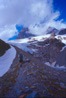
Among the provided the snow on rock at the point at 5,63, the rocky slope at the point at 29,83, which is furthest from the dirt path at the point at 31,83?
the snow on rock at the point at 5,63

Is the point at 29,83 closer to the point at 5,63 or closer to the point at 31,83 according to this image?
the point at 31,83

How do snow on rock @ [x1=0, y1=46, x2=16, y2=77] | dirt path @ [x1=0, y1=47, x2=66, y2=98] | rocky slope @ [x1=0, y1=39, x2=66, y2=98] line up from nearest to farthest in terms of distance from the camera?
rocky slope @ [x1=0, y1=39, x2=66, y2=98] < dirt path @ [x1=0, y1=47, x2=66, y2=98] < snow on rock @ [x1=0, y1=46, x2=16, y2=77]

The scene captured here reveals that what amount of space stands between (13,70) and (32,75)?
5.44m

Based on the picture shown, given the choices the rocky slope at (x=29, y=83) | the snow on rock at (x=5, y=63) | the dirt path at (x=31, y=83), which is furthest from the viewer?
the snow on rock at (x=5, y=63)

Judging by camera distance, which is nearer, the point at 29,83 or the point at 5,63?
the point at 29,83

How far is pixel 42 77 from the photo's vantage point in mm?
26016

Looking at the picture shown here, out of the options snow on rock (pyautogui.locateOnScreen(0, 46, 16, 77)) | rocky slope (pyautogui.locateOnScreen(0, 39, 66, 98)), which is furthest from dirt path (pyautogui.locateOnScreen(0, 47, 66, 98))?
snow on rock (pyautogui.locateOnScreen(0, 46, 16, 77))

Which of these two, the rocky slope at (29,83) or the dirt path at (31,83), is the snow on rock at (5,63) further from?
the dirt path at (31,83)

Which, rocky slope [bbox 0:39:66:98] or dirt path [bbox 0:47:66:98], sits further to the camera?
dirt path [bbox 0:47:66:98]

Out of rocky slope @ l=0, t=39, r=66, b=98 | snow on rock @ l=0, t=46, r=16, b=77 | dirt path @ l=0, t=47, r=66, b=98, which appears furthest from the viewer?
snow on rock @ l=0, t=46, r=16, b=77

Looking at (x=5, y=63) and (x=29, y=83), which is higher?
(x=29, y=83)

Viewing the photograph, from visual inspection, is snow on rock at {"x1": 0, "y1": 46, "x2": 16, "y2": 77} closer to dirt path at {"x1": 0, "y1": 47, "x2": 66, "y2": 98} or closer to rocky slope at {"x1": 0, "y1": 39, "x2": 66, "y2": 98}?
rocky slope at {"x1": 0, "y1": 39, "x2": 66, "y2": 98}

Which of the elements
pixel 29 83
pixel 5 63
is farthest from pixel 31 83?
pixel 5 63

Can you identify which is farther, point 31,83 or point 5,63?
point 5,63
